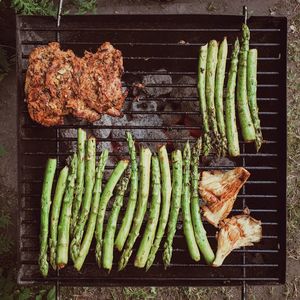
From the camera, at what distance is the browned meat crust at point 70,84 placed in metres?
5.58

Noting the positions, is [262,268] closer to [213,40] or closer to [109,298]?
[109,298]

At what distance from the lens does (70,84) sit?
5625 mm

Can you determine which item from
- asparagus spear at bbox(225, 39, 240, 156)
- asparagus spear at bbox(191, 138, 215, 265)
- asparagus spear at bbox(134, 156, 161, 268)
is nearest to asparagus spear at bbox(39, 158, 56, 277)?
asparagus spear at bbox(134, 156, 161, 268)

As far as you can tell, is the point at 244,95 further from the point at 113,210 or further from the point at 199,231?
the point at 113,210

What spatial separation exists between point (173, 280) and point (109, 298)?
5.07ft

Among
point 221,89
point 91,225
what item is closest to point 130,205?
point 91,225

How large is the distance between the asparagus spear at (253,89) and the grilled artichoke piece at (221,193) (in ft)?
1.33

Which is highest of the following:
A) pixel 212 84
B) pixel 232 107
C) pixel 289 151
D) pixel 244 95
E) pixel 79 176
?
pixel 212 84

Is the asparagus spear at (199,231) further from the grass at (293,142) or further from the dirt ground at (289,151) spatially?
the grass at (293,142)

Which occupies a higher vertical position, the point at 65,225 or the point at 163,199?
the point at 163,199

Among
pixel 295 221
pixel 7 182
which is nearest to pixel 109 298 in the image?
pixel 7 182

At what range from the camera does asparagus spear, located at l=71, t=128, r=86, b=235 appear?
573 cm

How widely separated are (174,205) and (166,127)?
866mm

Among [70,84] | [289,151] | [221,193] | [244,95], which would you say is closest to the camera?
[70,84]
